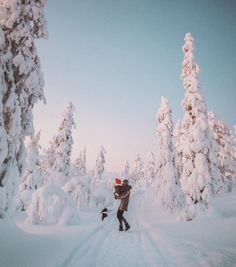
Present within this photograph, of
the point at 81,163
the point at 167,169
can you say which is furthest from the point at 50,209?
the point at 81,163

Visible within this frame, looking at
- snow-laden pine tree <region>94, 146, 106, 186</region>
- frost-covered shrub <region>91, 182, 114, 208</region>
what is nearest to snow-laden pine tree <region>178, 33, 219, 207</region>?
frost-covered shrub <region>91, 182, 114, 208</region>

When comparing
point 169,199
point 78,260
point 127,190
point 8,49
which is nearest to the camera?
point 78,260

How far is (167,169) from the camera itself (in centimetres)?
2434

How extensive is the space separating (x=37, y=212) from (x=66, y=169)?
1860 cm

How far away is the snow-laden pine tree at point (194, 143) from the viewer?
1606cm

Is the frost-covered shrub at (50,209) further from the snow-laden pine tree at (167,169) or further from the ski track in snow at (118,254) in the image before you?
the snow-laden pine tree at (167,169)

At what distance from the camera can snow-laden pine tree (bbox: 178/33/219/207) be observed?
52.7 ft

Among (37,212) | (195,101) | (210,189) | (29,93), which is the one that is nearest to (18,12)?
(29,93)

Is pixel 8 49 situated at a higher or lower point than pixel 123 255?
higher

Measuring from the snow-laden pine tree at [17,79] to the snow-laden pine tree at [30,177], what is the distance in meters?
17.9

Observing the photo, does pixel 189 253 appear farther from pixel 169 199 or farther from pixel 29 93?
pixel 169 199

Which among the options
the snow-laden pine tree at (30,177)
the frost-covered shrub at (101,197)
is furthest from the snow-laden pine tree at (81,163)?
the snow-laden pine tree at (30,177)

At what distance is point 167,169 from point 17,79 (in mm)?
20464

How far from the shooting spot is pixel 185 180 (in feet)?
56.3
